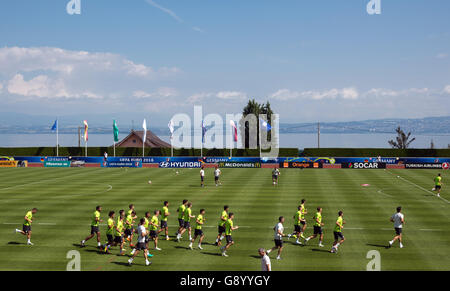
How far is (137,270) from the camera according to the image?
16625 millimetres

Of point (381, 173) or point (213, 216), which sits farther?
point (381, 173)

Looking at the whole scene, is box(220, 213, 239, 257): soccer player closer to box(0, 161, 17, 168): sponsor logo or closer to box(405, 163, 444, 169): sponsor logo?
box(405, 163, 444, 169): sponsor logo

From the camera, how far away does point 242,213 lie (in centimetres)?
2764

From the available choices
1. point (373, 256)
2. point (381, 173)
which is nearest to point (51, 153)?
point (381, 173)

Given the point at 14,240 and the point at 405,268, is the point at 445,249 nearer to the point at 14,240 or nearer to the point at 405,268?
the point at 405,268

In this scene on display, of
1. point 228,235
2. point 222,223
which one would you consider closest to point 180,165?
point 222,223

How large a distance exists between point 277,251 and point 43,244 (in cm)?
1178

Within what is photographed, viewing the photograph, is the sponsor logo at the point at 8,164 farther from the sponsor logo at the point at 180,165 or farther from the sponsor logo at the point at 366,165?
the sponsor logo at the point at 366,165

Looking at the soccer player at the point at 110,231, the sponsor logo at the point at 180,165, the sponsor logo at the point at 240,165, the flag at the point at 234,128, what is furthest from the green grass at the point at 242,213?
the flag at the point at 234,128

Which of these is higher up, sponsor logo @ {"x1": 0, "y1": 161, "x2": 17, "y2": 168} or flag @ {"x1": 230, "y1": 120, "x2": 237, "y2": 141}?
flag @ {"x1": 230, "y1": 120, "x2": 237, "y2": 141}

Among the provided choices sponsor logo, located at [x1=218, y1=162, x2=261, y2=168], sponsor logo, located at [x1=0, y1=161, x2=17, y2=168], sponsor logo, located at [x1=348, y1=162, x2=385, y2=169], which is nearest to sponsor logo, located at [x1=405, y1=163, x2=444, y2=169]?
sponsor logo, located at [x1=348, y1=162, x2=385, y2=169]

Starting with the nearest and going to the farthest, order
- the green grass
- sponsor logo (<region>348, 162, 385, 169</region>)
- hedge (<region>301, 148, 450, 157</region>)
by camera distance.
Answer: the green grass, sponsor logo (<region>348, 162, 385, 169</region>), hedge (<region>301, 148, 450, 157</region>)

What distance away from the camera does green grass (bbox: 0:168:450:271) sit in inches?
701

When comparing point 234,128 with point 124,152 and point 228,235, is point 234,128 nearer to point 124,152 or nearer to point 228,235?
point 124,152
